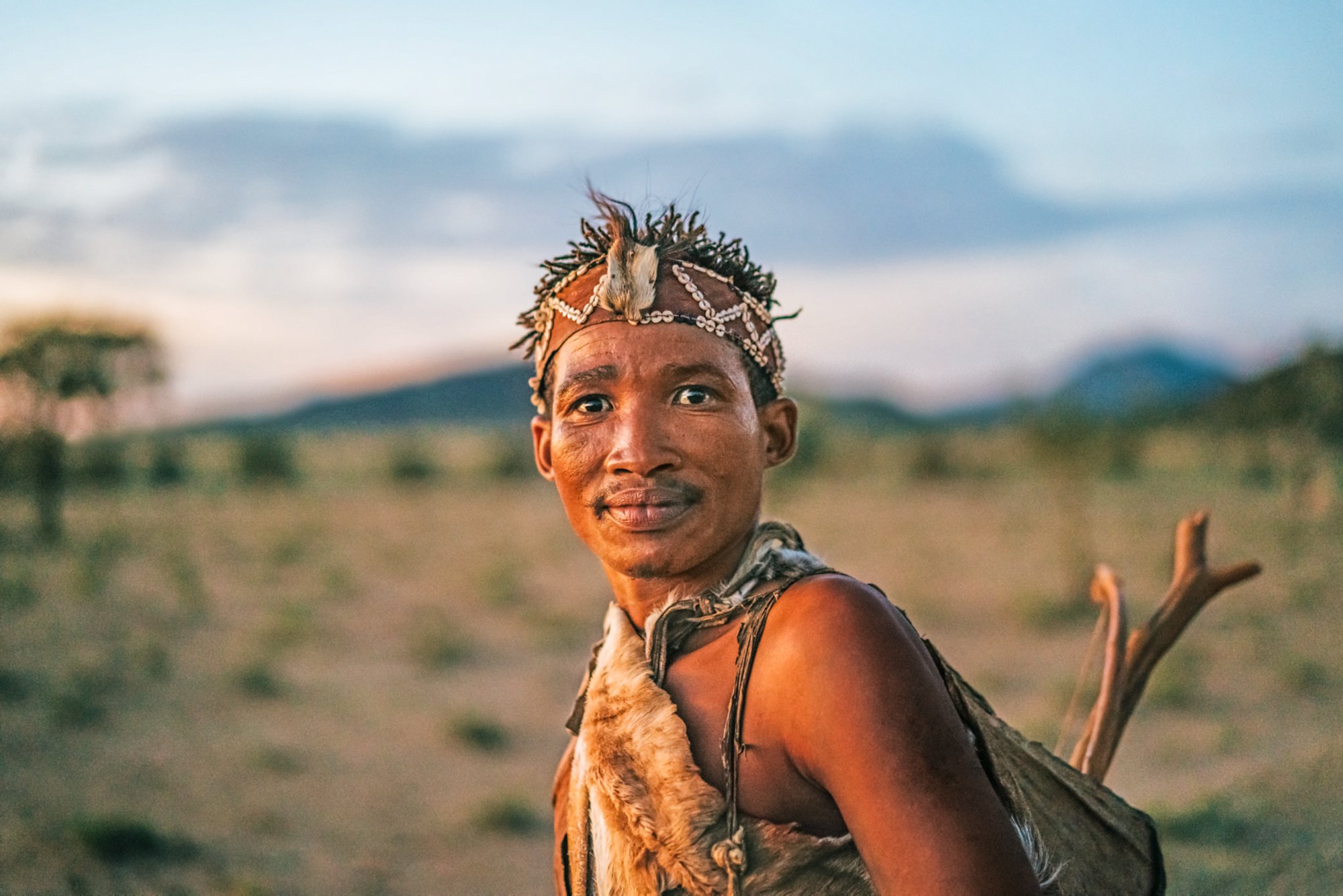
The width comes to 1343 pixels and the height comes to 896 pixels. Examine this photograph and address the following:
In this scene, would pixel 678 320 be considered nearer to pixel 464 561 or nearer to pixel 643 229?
pixel 643 229

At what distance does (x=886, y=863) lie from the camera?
157 centimetres

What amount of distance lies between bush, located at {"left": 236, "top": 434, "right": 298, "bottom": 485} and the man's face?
1322 inches

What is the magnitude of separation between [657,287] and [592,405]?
0.91ft

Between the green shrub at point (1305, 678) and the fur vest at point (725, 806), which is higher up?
the fur vest at point (725, 806)

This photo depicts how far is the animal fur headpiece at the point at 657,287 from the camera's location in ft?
6.84

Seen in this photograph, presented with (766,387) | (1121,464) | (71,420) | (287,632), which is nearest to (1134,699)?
(766,387)

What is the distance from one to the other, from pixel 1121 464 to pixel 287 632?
85.6ft

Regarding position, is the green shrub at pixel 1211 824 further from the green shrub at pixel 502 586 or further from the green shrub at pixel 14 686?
the green shrub at pixel 502 586

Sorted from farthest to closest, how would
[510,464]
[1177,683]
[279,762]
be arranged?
[510,464]
[1177,683]
[279,762]


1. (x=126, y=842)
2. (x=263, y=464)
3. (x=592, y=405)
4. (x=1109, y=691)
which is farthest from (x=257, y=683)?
(x=263, y=464)

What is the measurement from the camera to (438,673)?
13.4 meters

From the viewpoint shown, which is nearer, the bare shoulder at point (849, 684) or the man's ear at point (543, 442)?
the bare shoulder at point (849, 684)

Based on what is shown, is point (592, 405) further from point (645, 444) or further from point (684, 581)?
point (684, 581)

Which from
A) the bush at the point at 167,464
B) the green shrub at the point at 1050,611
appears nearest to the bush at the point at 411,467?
the bush at the point at 167,464
